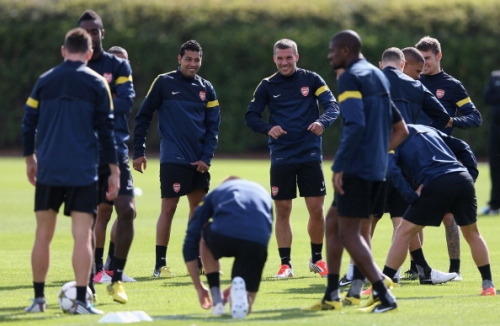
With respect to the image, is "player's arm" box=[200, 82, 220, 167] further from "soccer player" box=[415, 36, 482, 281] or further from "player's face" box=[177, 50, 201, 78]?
"soccer player" box=[415, 36, 482, 281]

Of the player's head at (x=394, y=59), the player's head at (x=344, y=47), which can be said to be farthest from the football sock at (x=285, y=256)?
the player's head at (x=344, y=47)

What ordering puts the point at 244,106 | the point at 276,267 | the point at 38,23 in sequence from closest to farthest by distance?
the point at 276,267, the point at 244,106, the point at 38,23

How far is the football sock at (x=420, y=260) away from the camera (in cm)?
1164

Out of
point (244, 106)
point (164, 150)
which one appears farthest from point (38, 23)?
point (164, 150)

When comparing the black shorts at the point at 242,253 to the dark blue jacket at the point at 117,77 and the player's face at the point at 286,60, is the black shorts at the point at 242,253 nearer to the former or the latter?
the dark blue jacket at the point at 117,77

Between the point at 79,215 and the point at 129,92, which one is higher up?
the point at 129,92

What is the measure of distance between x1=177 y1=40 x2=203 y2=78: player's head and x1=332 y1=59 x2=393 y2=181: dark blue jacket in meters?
3.46

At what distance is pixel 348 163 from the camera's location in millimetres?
9070

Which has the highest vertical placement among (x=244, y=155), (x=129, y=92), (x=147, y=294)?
(x=129, y=92)

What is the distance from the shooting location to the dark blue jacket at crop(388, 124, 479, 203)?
33.3 feet

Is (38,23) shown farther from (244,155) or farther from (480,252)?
(480,252)

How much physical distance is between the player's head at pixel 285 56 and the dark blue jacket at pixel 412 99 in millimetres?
1613

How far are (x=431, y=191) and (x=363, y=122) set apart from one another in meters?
1.50

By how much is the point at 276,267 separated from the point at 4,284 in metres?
3.38
